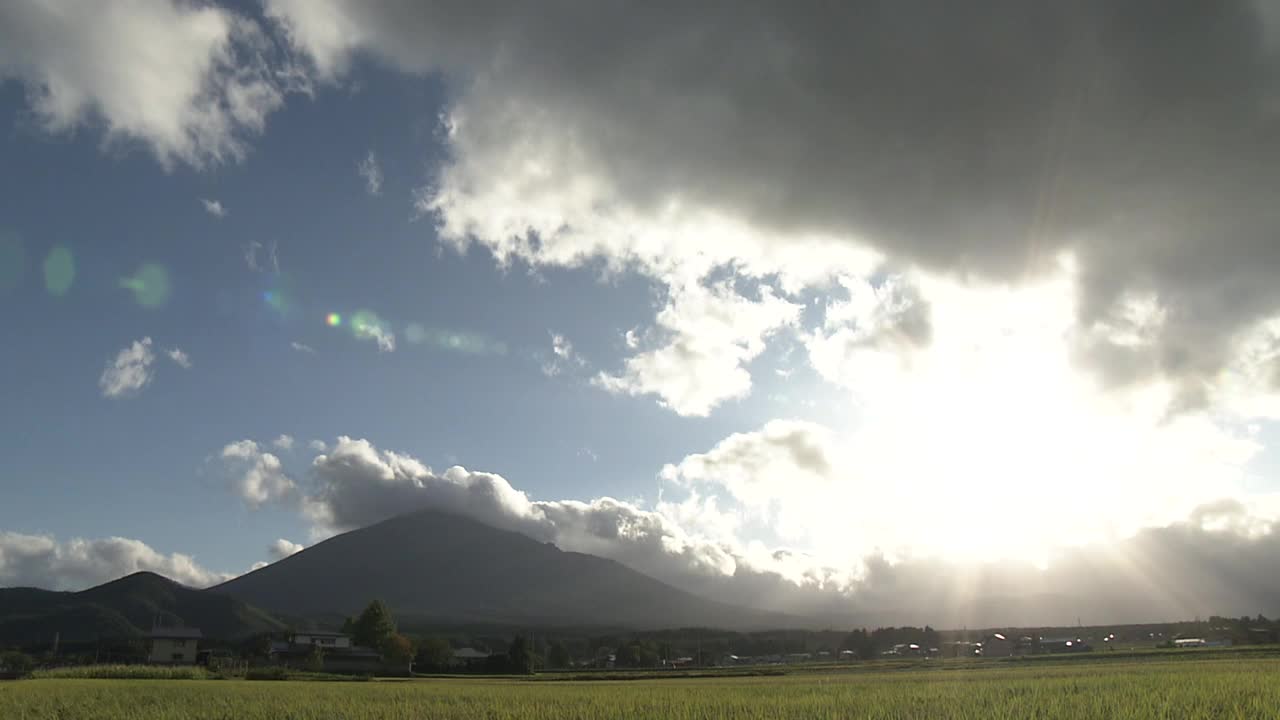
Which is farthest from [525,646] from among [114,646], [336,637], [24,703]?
[24,703]

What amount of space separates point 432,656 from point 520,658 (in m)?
24.5

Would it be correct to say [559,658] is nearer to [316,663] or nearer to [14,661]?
[316,663]

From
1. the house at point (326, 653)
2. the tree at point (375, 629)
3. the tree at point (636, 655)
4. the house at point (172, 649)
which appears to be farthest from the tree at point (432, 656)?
the tree at point (636, 655)

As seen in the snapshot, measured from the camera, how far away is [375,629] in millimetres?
138625

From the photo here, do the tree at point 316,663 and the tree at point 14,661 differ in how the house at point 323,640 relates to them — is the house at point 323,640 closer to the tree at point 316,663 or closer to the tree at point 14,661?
the tree at point 316,663

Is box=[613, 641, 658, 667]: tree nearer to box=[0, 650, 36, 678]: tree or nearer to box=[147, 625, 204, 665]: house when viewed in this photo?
box=[147, 625, 204, 665]: house

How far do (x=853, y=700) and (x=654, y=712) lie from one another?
871 centimetres

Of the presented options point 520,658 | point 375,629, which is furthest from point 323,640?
point 520,658

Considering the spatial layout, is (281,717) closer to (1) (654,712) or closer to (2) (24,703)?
(1) (654,712)

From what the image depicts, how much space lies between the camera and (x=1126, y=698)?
2236cm

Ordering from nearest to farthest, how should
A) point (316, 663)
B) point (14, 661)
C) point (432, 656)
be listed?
point (316, 663)
point (14, 661)
point (432, 656)

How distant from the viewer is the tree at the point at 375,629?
448ft

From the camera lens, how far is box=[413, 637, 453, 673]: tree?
126000mm

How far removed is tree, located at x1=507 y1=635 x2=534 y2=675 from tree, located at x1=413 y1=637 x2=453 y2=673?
36.8ft
